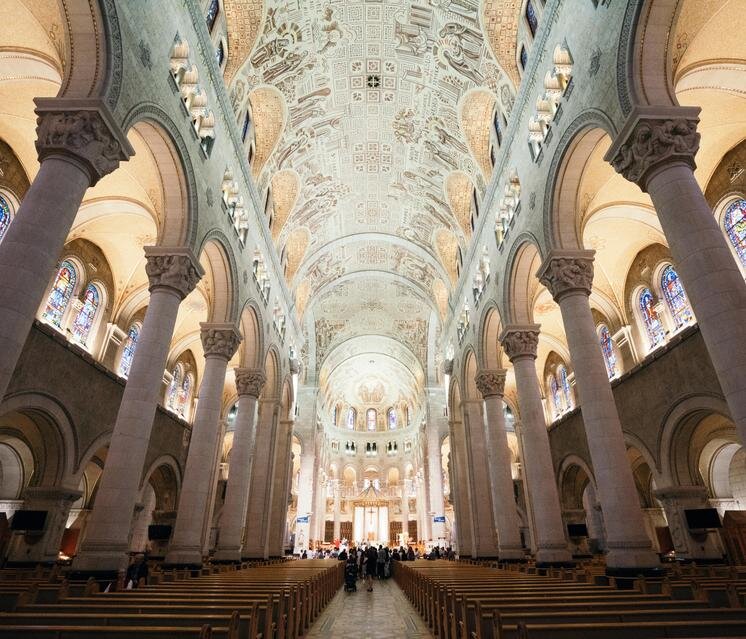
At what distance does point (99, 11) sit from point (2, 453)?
16.7 m

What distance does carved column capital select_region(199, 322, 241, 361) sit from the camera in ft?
45.8

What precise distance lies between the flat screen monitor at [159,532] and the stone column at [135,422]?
1275cm

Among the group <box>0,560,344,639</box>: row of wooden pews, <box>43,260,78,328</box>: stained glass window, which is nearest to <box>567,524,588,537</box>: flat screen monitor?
<box>0,560,344,639</box>: row of wooden pews

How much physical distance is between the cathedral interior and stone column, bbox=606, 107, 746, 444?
0.12 ft

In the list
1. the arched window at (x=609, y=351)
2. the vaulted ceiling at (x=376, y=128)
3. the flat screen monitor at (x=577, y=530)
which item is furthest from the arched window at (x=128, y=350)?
the flat screen monitor at (x=577, y=530)

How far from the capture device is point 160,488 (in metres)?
22.1

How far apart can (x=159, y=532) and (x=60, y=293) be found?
11.3 m

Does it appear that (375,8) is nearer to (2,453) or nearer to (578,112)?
(578,112)

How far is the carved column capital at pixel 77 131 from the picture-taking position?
23.6 ft

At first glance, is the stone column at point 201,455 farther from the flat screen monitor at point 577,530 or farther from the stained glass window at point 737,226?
the flat screen monitor at point 577,530

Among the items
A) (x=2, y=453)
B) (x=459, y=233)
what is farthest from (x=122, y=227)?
(x=459, y=233)

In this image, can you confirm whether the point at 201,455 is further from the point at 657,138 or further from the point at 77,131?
the point at 657,138

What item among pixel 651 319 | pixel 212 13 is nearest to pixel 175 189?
pixel 212 13

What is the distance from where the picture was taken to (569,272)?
35.7 feet
